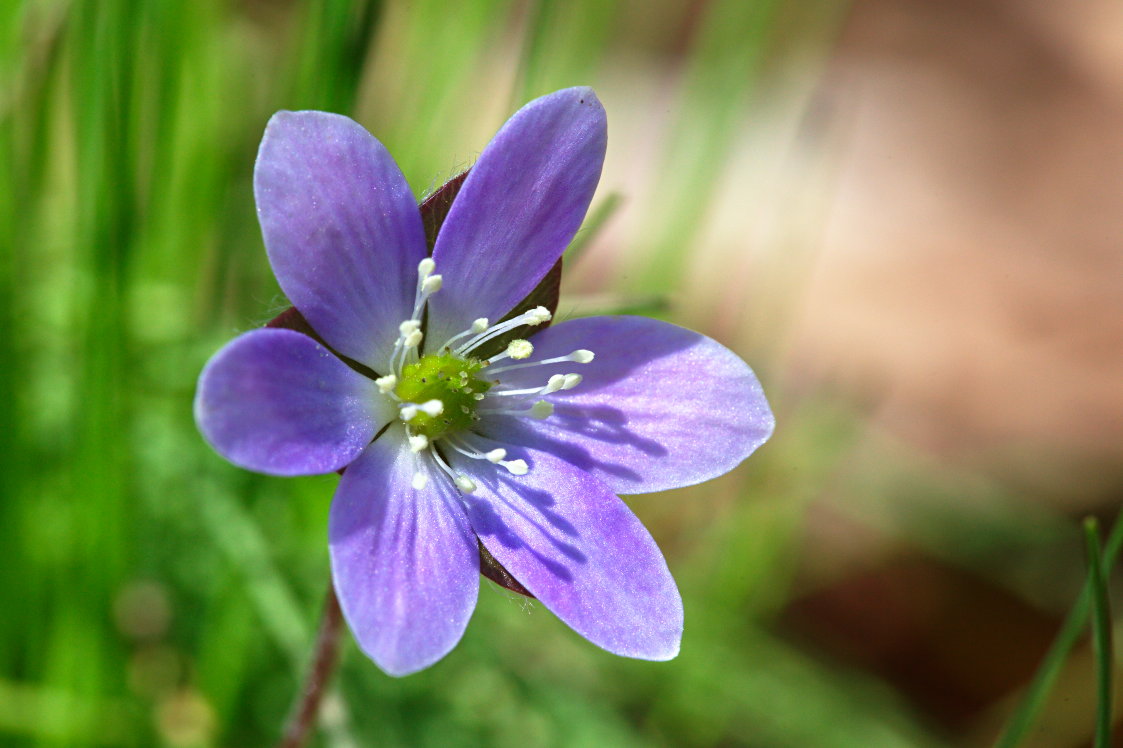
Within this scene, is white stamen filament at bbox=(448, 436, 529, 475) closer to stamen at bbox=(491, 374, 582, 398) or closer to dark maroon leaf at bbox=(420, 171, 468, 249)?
stamen at bbox=(491, 374, 582, 398)

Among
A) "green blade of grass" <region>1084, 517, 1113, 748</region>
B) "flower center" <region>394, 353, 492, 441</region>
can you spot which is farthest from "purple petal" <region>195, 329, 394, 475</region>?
"green blade of grass" <region>1084, 517, 1113, 748</region>

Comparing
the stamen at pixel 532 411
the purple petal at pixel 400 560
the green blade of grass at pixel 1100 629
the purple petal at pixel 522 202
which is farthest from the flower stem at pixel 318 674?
the green blade of grass at pixel 1100 629

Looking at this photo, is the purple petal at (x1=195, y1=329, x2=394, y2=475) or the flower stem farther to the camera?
the flower stem

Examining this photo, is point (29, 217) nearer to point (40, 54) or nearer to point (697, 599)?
point (40, 54)

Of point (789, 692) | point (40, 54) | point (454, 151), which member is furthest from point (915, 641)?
point (40, 54)

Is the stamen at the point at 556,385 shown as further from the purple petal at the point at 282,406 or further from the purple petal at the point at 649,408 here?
the purple petal at the point at 282,406
